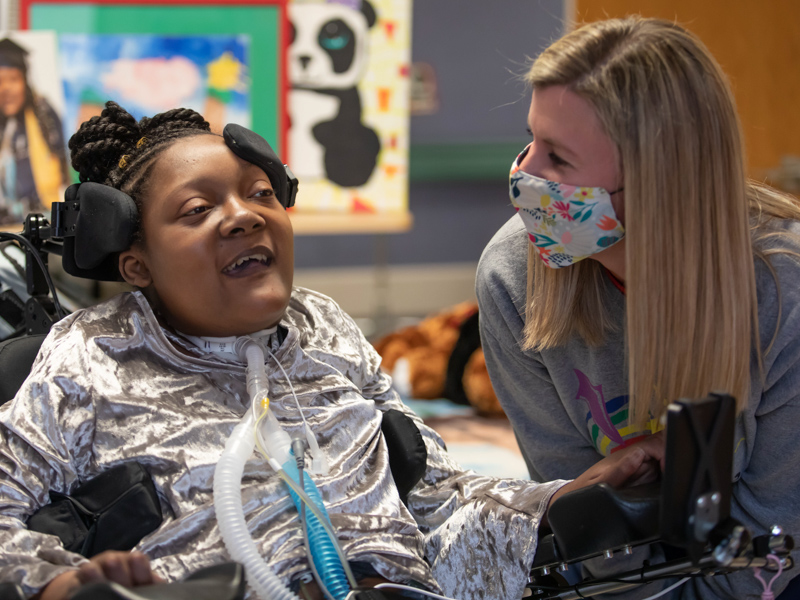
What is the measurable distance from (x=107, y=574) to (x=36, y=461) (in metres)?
0.27

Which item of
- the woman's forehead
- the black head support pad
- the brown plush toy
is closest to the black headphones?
the black head support pad

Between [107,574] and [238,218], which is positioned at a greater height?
[238,218]

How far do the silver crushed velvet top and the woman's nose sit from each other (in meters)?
0.19

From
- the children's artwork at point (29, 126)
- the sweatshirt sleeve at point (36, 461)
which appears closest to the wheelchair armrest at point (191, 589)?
the sweatshirt sleeve at point (36, 461)

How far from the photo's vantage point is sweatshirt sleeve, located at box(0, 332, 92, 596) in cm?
100

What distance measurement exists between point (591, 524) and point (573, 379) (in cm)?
44

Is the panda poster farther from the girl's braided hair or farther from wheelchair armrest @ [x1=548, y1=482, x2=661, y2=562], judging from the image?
wheelchair armrest @ [x1=548, y1=482, x2=661, y2=562]

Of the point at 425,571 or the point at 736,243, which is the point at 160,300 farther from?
the point at 736,243

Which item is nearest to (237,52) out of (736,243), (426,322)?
(426,322)

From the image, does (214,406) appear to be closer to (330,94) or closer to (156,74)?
(156,74)

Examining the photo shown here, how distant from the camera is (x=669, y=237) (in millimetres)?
1189

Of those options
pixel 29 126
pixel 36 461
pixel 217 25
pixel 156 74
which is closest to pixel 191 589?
pixel 36 461

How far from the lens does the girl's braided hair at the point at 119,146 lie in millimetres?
1337

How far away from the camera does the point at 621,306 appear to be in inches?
56.3
